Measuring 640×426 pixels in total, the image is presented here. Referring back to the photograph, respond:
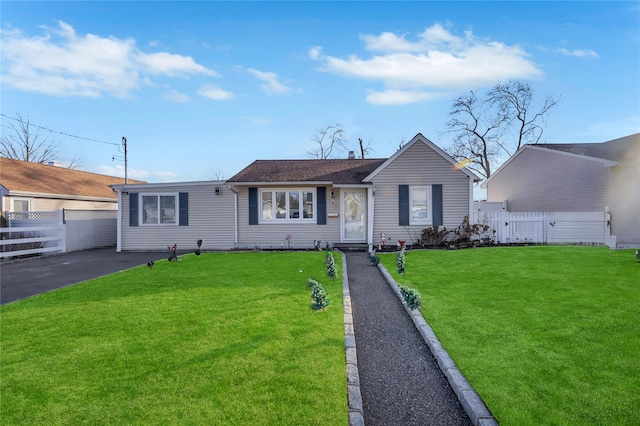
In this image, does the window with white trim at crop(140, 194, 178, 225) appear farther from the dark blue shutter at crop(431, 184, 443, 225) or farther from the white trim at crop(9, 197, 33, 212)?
the dark blue shutter at crop(431, 184, 443, 225)

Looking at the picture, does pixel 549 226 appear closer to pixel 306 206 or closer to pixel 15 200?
pixel 306 206

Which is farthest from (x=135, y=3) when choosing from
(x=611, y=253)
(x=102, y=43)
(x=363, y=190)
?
(x=611, y=253)

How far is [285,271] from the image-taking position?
9.12 metres

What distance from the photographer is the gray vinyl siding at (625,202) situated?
45.9ft

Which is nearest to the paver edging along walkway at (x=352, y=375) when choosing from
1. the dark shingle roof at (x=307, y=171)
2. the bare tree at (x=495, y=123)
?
the dark shingle roof at (x=307, y=171)

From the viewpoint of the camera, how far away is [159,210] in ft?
49.7

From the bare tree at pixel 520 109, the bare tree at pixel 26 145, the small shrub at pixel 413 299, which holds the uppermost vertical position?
the bare tree at pixel 520 109

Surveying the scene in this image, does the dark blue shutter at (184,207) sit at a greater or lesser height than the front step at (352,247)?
greater

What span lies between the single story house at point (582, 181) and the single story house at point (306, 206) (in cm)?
590

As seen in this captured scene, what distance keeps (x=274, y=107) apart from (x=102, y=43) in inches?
329

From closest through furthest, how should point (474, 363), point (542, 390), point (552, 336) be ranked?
point (542, 390)
point (474, 363)
point (552, 336)

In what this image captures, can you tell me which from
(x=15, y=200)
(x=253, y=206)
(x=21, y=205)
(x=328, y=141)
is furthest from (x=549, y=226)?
(x=328, y=141)

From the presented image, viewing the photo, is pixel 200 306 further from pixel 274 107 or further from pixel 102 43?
pixel 274 107

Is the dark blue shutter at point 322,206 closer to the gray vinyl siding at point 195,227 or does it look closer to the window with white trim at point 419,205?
the window with white trim at point 419,205
